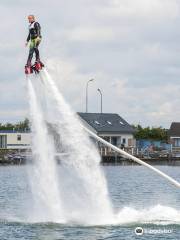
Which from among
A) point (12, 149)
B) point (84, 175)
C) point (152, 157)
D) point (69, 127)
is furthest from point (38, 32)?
point (12, 149)

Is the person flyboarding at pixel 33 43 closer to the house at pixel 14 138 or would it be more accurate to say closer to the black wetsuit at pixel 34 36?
the black wetsuit at pixel 34 36

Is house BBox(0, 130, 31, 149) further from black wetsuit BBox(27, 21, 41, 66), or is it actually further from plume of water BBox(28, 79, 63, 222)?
black wetsuit BBox(27, 21, 41, 66)

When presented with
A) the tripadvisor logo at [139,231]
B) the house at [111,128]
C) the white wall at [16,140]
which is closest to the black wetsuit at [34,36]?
the tripadvisor logo at [139,231]

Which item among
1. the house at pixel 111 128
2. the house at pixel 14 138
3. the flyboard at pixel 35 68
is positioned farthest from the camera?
the house at pixel 14 138

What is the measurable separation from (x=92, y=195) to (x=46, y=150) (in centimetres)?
346

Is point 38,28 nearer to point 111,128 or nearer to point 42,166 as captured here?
point 42,166

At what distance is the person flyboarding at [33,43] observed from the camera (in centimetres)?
3675

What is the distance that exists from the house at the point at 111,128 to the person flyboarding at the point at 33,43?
429 feet

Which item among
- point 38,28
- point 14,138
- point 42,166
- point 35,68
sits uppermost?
point 14,138

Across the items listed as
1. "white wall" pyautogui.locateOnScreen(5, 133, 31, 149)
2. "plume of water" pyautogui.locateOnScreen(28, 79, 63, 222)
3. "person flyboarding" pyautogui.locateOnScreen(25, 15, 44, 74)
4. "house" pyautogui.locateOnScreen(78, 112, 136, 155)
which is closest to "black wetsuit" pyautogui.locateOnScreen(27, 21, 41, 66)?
"person flyboarding" pyautogui.locateOnScreen(25, 15, 44, 74)

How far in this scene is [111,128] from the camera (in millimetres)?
174500

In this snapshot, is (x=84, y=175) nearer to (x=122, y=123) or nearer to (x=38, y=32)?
(x=38, y=32)

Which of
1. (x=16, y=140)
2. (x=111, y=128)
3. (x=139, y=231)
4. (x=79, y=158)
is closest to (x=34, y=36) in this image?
(x=79, y=158)

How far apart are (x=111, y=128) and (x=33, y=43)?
138m
